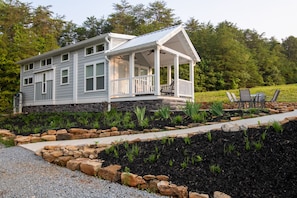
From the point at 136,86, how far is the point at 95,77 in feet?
7.81

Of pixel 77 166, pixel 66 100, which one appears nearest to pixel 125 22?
pixel 66 100

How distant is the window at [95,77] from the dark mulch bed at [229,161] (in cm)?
726

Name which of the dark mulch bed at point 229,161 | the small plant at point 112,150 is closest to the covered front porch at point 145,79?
the small plant at point 112,150

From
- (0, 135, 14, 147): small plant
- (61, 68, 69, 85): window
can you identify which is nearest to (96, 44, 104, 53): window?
(61, 68, 69, 85): window

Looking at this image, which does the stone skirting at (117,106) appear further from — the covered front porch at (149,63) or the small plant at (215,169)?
the small plant at (215,169)

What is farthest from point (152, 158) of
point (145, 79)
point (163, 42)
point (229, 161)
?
point (145, 79)

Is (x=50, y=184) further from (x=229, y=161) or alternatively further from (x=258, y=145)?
(x=258, y=145)

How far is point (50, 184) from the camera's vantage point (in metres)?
3.21

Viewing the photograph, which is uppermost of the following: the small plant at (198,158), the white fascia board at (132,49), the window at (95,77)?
the white fascia board at (132,49)

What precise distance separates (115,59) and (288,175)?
9281 millimetres

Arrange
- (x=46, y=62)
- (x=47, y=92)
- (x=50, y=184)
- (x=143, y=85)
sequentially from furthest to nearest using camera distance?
(x=46, y=62)
(x=47, y=92)
(x=143, y=85)
(x=50, y=184)

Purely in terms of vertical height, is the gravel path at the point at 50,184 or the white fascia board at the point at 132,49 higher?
the white fascia board at the point at 132,49

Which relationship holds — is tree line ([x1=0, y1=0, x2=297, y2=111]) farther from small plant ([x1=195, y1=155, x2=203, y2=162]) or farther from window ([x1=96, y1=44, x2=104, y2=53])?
small plant ([x1=195, y1=155, x2=203, y2=162])

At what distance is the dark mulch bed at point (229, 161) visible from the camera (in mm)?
2732
